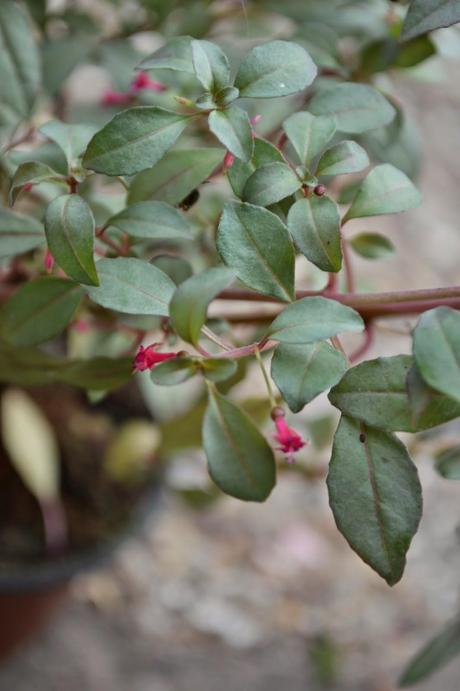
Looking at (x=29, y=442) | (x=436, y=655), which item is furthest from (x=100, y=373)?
(x=29, y=442)

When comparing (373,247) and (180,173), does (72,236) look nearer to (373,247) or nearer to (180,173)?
(180,173)

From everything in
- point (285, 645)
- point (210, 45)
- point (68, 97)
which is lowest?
point (285, 645)

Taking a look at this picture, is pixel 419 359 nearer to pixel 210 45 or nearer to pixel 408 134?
pixel 210 45

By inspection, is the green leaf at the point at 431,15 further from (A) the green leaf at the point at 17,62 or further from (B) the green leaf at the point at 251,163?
(A) the green leaf at the point at 17,62

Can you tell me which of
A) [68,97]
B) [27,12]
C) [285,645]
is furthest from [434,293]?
[285,645]

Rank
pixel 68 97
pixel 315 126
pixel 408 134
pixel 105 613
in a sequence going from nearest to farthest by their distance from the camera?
pixel 315 126, pixel 408 134, pixel 68 97, pixel 105 613

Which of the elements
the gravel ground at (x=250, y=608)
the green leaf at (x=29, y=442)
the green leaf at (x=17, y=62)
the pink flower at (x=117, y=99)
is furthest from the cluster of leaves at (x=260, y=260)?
the gravel ground at (x=250, y=608)
